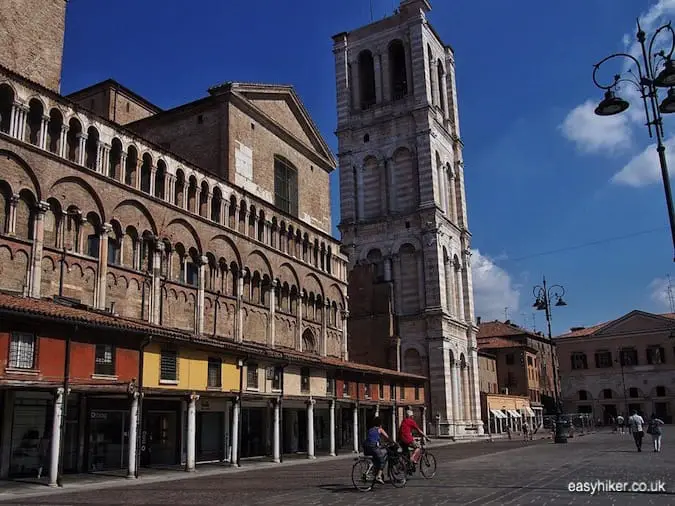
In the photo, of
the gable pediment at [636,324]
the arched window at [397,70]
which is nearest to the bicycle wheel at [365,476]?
the arched window at [397,70]

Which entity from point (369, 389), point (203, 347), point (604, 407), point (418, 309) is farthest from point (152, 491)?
point (604, 407)

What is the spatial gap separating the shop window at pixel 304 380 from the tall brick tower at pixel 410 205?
22323mm

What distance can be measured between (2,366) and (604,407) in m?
74.4

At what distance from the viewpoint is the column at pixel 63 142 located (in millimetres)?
23006

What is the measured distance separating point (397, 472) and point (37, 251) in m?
13.3

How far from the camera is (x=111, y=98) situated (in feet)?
117

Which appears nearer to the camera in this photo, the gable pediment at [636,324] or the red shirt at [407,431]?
the red shirt at [407,431]

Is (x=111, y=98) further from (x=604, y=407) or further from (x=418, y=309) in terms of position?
(x=604, y=407)

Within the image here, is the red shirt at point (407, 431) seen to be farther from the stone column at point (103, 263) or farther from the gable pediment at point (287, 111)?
the gable pediment at point (287, 111)

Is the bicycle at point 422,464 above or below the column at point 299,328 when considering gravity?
below

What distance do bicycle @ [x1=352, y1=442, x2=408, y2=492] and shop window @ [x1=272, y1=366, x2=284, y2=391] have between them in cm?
1098

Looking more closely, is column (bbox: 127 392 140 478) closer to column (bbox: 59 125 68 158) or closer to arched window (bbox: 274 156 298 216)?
column (bbox: 59 125 68 158)

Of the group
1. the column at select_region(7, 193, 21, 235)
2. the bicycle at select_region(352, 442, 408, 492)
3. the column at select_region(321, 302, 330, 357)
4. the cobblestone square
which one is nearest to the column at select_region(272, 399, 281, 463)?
the cobblestone square

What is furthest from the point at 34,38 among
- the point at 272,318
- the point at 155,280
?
the point at 272,318
